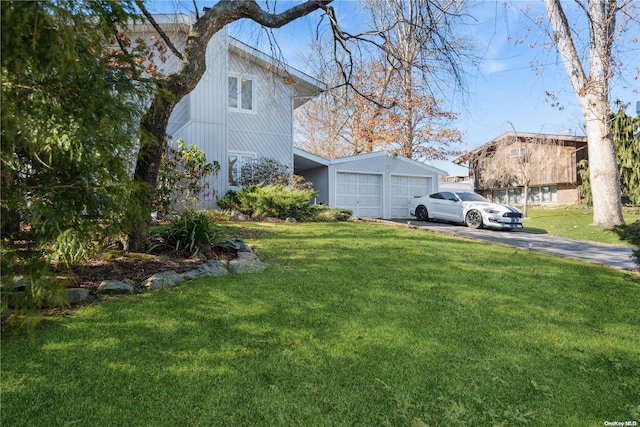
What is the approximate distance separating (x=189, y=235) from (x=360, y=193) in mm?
11648

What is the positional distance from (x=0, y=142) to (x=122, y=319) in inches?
92.5

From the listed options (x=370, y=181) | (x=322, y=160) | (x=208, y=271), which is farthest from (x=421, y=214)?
(x=208, y=271)

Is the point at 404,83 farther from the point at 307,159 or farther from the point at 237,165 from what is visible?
the point at 237,165

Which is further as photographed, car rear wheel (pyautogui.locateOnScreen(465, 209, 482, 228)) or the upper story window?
the upper story window

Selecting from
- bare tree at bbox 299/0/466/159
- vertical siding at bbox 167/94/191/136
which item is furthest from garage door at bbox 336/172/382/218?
vertical siding at bbox 167/94/191/136

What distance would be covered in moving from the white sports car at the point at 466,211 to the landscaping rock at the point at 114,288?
38.9 ft

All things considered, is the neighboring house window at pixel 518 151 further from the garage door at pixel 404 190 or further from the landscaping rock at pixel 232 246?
the landscaping rock at pixel 232 246

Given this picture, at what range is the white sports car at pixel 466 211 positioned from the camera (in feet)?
41.5

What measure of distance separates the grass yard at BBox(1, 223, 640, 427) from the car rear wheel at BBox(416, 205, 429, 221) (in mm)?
10763

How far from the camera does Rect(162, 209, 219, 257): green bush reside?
589cm

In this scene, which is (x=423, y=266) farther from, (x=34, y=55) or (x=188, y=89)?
(x=34, y=55)

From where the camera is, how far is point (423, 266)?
5.79 m

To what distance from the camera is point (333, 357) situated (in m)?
2.88

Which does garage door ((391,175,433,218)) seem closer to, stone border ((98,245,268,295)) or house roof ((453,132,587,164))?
house roof ((453,132,587,164))
